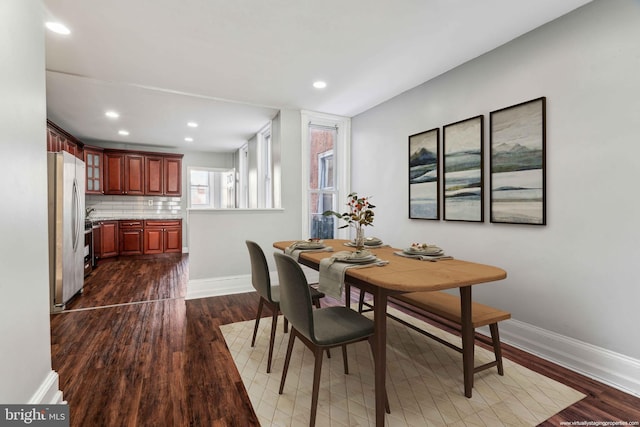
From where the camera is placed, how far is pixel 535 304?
2432 mm

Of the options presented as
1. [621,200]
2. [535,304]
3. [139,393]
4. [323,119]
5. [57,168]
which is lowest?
[139,393]

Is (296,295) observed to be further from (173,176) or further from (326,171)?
(173,176)

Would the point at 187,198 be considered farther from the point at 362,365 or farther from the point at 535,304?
the point at 535,304

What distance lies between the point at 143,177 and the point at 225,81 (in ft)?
15.0

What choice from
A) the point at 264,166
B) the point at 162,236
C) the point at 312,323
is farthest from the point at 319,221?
the point at 162,236

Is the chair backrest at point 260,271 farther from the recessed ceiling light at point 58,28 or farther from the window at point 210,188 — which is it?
the window at point 210,188

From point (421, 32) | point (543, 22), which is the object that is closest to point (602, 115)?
point (543, 22)

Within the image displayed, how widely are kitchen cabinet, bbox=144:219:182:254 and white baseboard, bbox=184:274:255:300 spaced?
367 centimetres

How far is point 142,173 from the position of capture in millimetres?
6859

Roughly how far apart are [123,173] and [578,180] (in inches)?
304

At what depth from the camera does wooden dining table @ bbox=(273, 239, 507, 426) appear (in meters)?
1.48

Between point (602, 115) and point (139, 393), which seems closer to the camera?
point (139, 393)

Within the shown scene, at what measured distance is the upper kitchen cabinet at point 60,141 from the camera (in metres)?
4.41

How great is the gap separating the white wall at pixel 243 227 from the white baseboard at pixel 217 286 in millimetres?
13
